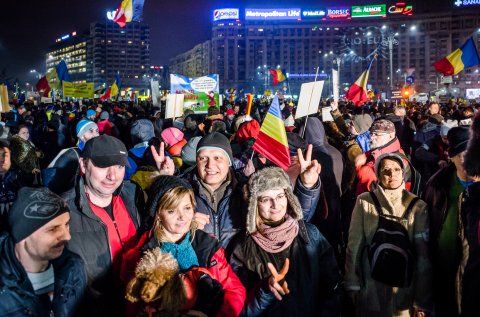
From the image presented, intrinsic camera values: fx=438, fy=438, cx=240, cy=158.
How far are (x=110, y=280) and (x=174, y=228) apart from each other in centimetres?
70

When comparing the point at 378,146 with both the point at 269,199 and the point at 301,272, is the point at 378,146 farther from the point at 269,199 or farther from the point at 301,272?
the point at 301,272

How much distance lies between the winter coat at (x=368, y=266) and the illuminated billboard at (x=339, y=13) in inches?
5691

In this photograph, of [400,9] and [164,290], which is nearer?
[164,290]

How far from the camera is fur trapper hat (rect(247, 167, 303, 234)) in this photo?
322cm

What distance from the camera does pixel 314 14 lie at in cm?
14112

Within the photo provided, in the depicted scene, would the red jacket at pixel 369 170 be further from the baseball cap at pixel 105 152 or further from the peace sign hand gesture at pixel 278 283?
the baseball cap at pixel 105 152

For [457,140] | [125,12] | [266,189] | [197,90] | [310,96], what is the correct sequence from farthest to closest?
[125,12], [197,90], [310,96], [457,140], [266,189]

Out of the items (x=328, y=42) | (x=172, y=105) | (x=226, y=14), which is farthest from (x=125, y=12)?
(x=328, y=42)

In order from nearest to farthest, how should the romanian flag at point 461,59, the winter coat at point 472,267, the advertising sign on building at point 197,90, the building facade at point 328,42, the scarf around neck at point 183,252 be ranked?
1. the winter coat at point 472,267
2. the scarf around neck at point 183,252
3. the advertising sign on building at point 197,90
4. the romanian flag at point 461,59
5. the building facade at point 328,42

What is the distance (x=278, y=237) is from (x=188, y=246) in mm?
643

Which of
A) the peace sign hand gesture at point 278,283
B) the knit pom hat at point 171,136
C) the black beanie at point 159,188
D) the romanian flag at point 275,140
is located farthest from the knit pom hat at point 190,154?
the peace sign hand gesture at point 278,283

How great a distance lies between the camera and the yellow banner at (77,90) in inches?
616

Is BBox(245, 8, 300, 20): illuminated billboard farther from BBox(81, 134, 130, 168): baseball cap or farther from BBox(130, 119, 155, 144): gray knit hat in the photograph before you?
BBox(81, 134, 130, 168): baseball cap

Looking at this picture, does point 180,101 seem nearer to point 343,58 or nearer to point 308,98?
point 308,98
